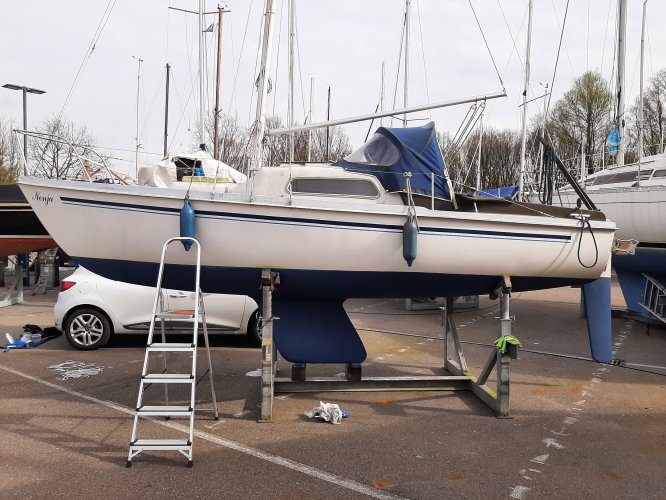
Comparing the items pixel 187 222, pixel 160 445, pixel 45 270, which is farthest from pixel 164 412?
pixel 45 270

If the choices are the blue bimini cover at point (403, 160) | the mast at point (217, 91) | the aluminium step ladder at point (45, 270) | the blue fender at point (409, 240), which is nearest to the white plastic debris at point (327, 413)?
the blue fender at point (409, 240)

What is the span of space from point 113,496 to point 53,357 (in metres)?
4.78

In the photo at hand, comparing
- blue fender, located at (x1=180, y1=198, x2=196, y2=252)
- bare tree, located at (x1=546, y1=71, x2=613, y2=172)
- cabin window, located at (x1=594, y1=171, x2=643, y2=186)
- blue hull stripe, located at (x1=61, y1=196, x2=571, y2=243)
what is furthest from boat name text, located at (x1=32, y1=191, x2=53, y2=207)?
bare tree, located at (x1=546, y1=71, x2=613, y2=172)

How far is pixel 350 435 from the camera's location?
506cm

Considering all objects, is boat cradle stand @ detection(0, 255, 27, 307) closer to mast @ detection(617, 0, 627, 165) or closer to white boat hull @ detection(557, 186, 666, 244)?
white boat hull @ detection(557, 186, 666, 244)

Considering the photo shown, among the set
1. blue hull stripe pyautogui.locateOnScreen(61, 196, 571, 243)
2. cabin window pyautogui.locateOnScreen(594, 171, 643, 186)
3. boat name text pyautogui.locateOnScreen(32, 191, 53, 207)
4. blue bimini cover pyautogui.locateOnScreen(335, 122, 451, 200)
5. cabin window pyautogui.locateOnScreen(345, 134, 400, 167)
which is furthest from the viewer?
cabin window pyautogui.locateOnScreen(594, 171, 643, 186)

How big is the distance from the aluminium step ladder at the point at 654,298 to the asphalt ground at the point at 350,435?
2.07 metres

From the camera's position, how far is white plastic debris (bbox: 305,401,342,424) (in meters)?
5.39

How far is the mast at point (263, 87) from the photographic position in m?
6.47

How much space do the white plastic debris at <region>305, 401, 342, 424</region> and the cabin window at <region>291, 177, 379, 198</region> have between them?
2.24 m

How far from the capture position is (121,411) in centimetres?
562

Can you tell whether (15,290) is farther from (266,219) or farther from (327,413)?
(327,413)

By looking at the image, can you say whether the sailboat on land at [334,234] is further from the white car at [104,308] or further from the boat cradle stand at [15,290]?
the boat cradle stand at [15,290]

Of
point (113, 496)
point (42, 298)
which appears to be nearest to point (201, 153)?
point (113, 496)
